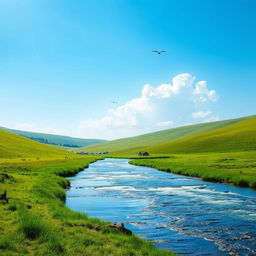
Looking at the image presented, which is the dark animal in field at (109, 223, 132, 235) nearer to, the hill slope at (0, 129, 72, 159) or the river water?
the river water

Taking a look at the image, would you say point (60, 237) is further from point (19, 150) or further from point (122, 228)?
point (19, 150)

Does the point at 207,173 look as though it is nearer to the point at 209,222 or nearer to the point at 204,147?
the point at 209,222

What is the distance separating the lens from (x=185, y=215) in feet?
80.5

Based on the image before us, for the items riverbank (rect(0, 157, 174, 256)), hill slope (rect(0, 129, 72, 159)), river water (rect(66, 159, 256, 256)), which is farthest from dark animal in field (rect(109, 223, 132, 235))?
hill slope (rect(0, 129, 72, 159))

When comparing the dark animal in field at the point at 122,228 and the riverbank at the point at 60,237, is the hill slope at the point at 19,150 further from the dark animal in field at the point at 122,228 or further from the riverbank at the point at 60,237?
the dark animal in field at the point at 122,228

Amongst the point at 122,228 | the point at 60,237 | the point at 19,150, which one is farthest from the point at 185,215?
the point at 19,150

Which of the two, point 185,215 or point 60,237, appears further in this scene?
point 185,215

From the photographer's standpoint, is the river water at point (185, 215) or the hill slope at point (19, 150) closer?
the river water at point (185, 215)

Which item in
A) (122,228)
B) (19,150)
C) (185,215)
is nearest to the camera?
(122,228)

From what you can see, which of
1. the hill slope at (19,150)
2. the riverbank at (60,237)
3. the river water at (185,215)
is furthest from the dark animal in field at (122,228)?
the hill slope at (19,150)

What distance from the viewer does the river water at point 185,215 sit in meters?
17.5

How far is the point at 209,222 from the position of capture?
22219 mm

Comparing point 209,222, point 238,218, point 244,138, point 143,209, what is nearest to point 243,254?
point 209,222

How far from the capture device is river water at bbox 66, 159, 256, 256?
17469mm
